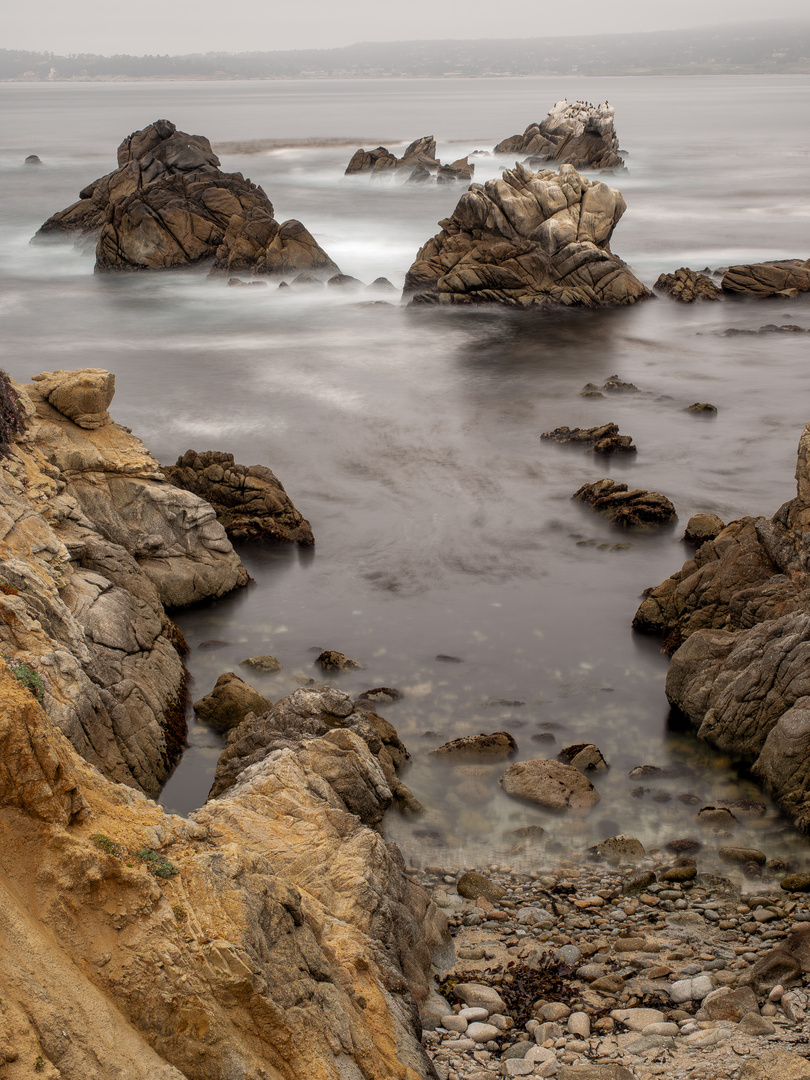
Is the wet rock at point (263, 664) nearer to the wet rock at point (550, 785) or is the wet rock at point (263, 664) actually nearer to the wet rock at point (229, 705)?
the wet rock at point (229, 705)

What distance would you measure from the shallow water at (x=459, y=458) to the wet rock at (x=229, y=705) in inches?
16.7

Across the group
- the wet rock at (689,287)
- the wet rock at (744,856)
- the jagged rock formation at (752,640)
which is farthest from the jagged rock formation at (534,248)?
the wet rock at (744,856)

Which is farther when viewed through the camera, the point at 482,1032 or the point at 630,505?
the point at 630,505

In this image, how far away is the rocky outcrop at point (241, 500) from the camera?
20125 mm

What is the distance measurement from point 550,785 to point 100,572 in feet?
23.0

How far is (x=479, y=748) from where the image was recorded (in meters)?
13.3

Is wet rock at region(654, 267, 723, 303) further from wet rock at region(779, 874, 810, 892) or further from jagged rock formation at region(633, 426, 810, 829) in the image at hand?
wet rock at region(779, 874, 810, 892)

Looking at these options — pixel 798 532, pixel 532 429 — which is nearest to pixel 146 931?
pixel 798 532

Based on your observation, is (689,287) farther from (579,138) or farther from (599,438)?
(579,138)

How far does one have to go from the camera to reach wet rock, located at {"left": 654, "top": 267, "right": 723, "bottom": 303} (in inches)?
1619

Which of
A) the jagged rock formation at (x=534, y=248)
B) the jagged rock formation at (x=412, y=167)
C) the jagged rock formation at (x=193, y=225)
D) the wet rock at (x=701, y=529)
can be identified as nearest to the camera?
the wet rock at (x=701, y=529)

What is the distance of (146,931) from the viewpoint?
5930mm

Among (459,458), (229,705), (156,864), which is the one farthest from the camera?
(459,458)

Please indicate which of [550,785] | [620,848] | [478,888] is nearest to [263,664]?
[550,785]
